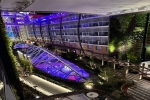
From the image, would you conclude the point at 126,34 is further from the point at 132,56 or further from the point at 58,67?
the point at 58,67

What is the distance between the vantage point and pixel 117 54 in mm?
14484

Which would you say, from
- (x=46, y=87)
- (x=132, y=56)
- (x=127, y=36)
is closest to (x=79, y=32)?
(x=127, y=36)

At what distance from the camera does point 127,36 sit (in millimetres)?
13492

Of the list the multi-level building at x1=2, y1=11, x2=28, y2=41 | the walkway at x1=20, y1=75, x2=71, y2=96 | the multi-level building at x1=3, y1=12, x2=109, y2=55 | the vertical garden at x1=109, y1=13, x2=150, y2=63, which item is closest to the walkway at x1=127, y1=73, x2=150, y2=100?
the vertical garden at x1=109, y1=13, x2=150, y2=63

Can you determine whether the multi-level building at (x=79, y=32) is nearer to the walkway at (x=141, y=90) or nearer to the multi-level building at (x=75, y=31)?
the multi-level building at (x=75, y=31)

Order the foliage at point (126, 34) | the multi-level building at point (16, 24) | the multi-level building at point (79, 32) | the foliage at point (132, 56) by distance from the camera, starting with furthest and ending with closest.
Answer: the multi-level building at point (16, 24)
the multi-level building at point (79, 32)
the foliage at point (132, 56)
the foliage at point (126, 34)

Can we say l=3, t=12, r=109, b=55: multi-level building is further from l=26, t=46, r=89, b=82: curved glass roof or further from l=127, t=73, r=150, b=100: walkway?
l=127, t=73, r=150, b=100: walkway

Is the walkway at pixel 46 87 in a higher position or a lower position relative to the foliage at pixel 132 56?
lower

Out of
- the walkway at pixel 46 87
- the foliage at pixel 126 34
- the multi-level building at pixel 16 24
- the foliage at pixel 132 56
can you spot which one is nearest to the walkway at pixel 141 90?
the foliage at pixel 132 56

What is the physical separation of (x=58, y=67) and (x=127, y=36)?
777 centimetres

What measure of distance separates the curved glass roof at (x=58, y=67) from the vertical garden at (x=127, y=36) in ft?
14.1

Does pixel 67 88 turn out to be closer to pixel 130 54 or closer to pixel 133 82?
pixel 133 82

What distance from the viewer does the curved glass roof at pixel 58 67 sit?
12.7 metres

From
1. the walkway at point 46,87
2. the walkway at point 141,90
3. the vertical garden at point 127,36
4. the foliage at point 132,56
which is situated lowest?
the walkway at point 46,87
